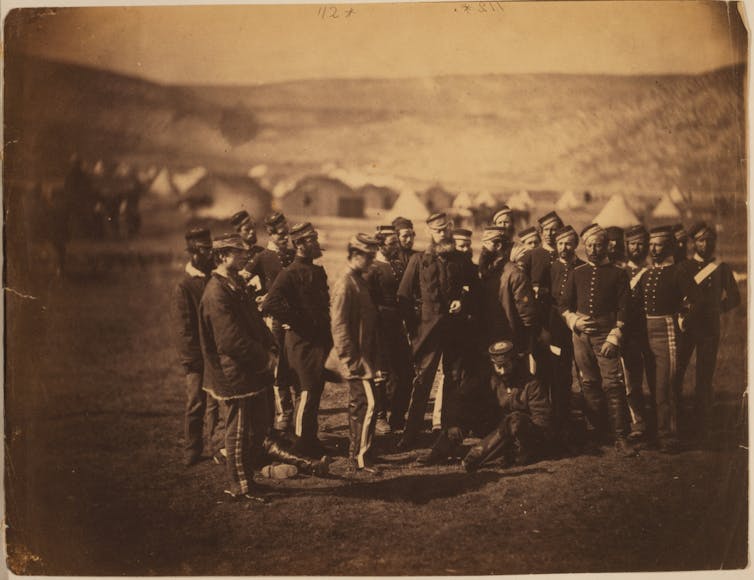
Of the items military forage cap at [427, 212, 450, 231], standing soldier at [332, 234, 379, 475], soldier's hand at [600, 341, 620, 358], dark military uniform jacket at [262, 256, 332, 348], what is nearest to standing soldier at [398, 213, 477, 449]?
military forage cap at [427, 212, 450, 231]

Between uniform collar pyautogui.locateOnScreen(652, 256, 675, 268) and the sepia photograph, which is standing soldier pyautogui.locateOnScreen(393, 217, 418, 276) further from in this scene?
uniform collar pyautogui.locateOnScreen(652, 256, 675, 268)

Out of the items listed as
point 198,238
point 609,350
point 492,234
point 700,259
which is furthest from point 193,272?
point 700,259

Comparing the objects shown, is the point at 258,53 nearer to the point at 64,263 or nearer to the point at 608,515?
the point at 64,263

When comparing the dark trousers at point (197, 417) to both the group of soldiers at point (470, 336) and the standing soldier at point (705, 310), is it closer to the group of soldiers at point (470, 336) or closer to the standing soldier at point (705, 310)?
the group of soldiers at point (470, 336)

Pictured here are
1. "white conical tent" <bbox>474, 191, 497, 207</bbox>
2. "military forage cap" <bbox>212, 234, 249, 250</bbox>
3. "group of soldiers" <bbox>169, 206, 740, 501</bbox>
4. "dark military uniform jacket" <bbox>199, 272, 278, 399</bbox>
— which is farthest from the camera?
"white conical tent" <bbox>474, 191, 497, 207</bbox>

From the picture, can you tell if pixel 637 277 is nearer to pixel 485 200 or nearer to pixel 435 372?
pixel 485 200

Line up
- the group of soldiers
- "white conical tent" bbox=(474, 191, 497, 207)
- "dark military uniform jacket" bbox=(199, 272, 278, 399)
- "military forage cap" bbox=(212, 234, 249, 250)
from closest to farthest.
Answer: "dark military uniform jacket" bbox=(199, 272, 278, 399) < "military forage cap" bbox=(212, 234, 249, 250) < the group of soldiers < "white conical tent" bbox=(474, 191, 497, 207)

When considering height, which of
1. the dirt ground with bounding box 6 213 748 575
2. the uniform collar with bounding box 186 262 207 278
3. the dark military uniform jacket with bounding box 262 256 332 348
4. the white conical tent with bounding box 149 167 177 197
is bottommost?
the dirt ground with bounding box 6 213 748 575
